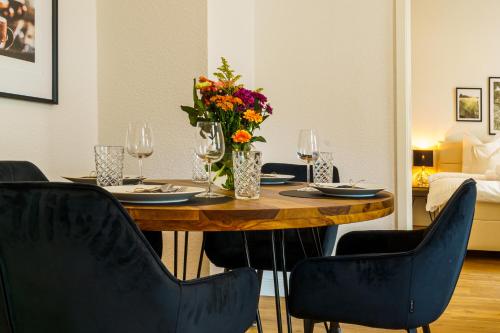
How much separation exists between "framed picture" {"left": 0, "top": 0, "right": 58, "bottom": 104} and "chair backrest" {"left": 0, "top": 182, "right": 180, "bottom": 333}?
4.86 ft

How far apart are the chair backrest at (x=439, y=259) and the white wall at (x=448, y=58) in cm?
580

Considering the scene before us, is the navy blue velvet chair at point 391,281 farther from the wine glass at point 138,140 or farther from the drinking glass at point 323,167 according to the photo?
the wine glass at point 138,140

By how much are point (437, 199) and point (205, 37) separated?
2737 mm

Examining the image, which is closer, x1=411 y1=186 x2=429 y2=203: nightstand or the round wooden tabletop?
the round wooden tabletop

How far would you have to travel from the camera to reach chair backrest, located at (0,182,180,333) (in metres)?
0.93

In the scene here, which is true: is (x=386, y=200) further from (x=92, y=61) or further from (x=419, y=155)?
(x=419, y=155)

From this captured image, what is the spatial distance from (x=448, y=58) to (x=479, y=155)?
1522 millimetres

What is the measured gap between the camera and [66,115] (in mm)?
2699

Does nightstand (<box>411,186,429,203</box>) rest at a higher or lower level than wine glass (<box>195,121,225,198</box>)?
lower

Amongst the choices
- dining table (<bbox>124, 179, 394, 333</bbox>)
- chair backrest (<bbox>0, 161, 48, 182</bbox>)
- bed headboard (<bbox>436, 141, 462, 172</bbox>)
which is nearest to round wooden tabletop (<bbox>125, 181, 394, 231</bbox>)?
dining table (<bbox>124, 179, 394, 333</bbox>)

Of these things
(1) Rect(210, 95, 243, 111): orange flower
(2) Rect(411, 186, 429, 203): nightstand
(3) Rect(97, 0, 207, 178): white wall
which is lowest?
(2) Rect(411, 186, 429, 203): nightstand

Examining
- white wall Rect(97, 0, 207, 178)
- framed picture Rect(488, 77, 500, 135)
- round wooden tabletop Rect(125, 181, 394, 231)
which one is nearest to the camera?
round wooden tabletop Rect(125, 181, 394, 231)

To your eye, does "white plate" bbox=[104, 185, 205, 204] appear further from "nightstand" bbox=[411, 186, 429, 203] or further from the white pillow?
the white pillow

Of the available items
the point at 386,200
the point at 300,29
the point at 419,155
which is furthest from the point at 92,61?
the point at 419,155
